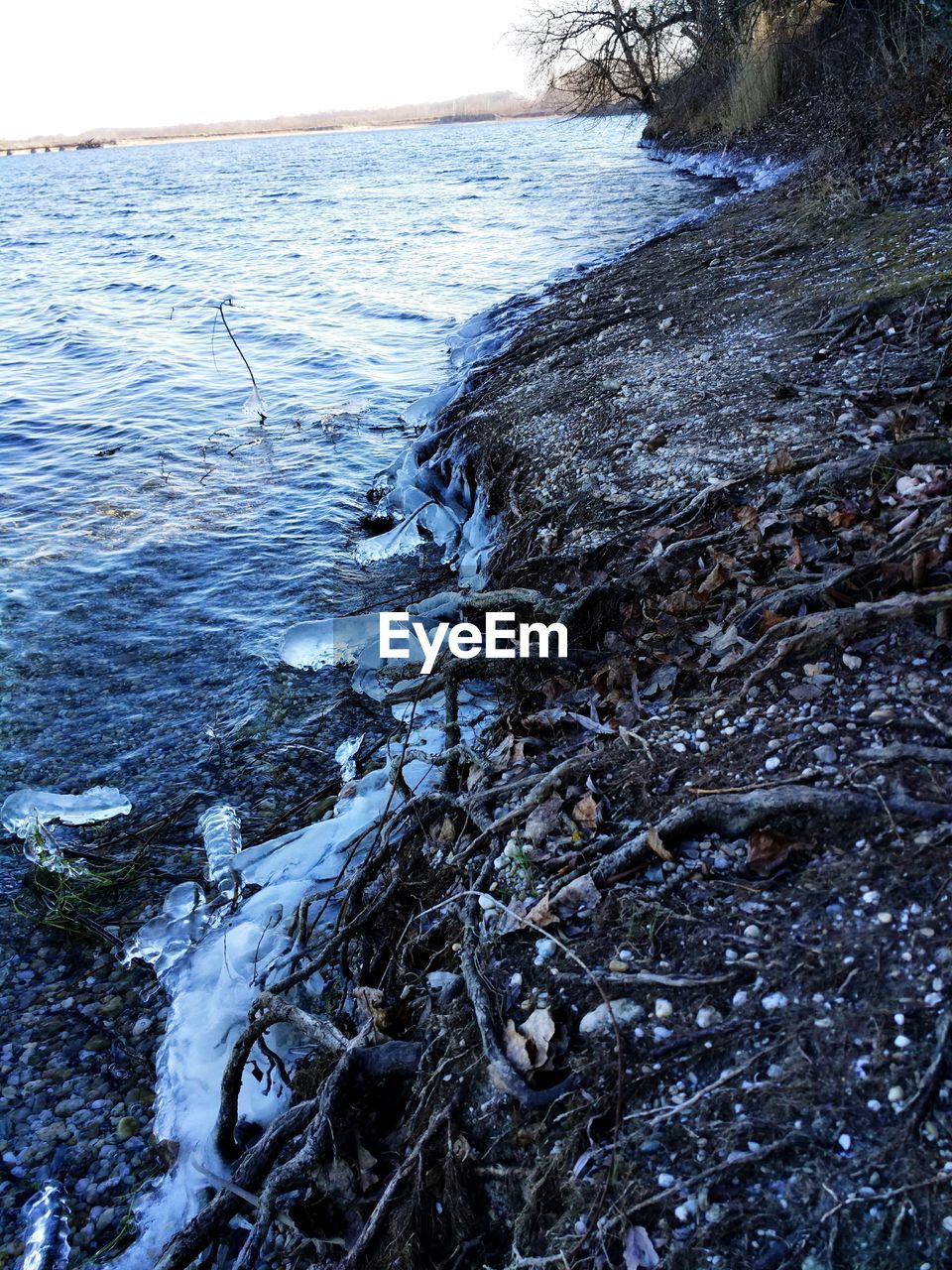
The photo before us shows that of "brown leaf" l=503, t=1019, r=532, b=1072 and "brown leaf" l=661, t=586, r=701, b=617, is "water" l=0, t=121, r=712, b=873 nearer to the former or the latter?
"brown leaf" l=661, t=586, r=701, b=617

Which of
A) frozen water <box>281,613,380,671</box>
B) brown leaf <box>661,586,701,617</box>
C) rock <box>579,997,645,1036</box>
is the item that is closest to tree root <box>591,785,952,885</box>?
rock <box>579,997,645,1036</box>

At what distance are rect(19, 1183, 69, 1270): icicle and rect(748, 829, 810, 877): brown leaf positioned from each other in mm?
2706

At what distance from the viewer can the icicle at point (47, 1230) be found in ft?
9.77

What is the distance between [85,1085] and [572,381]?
22.9ft

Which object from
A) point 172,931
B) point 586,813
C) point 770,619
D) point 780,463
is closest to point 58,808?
point 172,931

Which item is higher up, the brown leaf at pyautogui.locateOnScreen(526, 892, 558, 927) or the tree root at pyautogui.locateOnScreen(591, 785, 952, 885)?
the tree root at pyautogui.locateOnScreen(591, 785, 952, 885)

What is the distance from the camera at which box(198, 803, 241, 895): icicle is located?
4.49m

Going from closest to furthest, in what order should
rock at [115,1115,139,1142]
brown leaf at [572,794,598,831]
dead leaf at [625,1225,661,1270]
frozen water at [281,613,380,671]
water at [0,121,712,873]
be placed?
dead leaf at [625,1225,661,1270] < brown leaf at [572,794,598,831] < rock at [115,1115,139,1142] < water at [0,121,712,873] < frozen water at [281,613,380,671]

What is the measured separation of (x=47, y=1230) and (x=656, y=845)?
2537 mm

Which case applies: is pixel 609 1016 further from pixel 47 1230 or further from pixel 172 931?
pixel 172 931

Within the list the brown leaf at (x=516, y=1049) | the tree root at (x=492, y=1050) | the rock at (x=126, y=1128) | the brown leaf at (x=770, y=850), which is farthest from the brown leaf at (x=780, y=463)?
the rock at (x=126, y=1128)

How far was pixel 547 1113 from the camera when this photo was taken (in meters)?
2.31

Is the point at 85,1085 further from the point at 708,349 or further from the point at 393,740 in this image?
the point at 708,349

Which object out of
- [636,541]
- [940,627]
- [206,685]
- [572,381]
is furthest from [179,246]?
[940,627]
